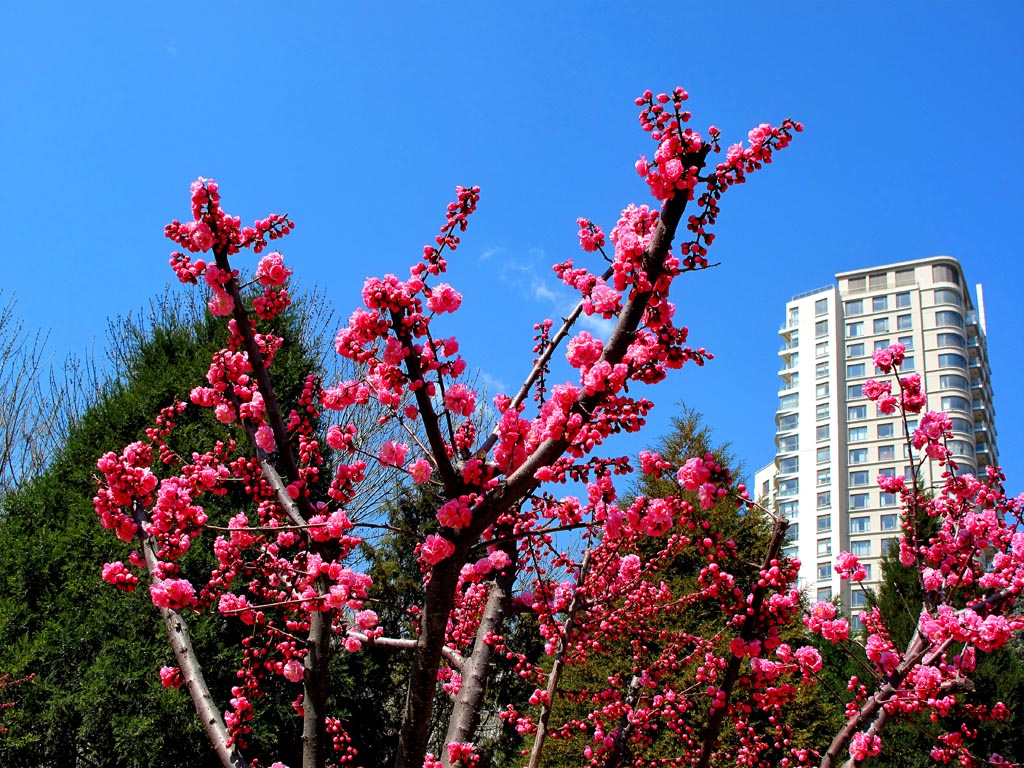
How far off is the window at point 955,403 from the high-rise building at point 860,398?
6 cm

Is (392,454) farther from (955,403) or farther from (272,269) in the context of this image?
(955,403)

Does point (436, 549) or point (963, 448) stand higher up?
point (963, 448)

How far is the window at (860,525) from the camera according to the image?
45.2 m

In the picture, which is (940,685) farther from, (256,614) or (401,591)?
(401,591)

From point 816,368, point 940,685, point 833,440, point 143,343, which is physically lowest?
point 940,685

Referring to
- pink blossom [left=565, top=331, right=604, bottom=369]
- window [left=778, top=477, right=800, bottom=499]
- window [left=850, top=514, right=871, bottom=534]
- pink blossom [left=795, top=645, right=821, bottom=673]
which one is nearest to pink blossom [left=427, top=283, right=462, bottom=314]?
pink blossom [left=565, top=331, right=604, bottom=369]

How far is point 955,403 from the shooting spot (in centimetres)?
4725

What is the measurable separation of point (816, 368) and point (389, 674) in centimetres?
4764

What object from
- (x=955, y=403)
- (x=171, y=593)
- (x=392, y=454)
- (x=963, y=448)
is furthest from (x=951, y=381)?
(x=171, y=593)

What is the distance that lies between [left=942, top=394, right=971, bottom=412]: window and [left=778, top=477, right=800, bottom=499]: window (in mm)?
10037

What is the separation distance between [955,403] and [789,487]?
11298mm

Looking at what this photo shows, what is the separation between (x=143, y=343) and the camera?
9.33 meters

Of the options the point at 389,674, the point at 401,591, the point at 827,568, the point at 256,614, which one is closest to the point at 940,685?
the point at 256,614

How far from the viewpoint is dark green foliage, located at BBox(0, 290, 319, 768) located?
639 centimetres
